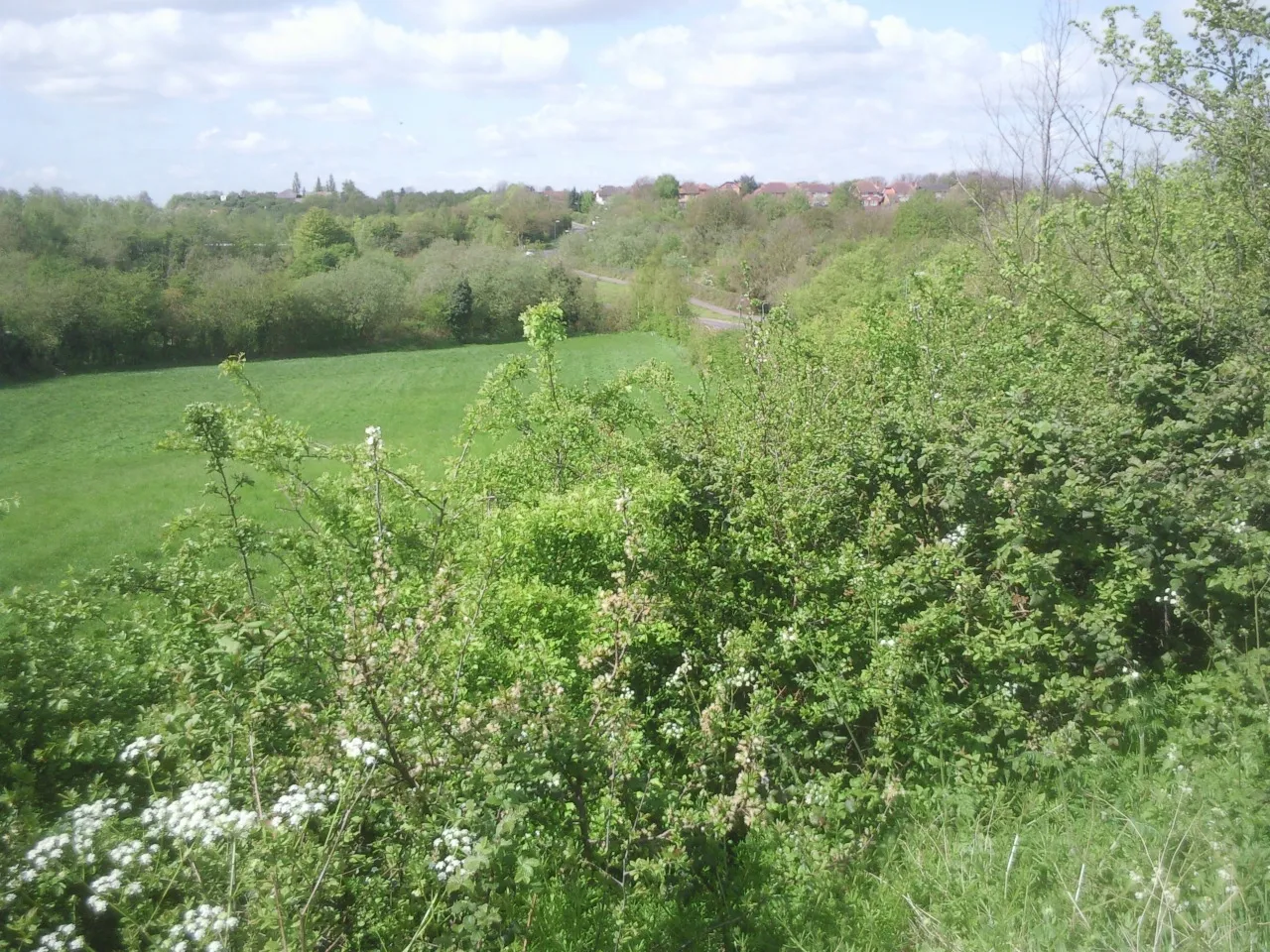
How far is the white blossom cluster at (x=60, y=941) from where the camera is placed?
1.98m

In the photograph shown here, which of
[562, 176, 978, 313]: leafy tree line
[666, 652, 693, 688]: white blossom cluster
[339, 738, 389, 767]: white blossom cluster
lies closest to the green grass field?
[562, 176, 978, 313]: leafy tree line

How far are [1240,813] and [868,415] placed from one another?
146 inches

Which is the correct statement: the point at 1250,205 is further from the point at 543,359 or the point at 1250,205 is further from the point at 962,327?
the point at 543,359

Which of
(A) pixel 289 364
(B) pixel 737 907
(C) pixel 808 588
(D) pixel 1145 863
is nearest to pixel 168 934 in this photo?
(B) pixel 737 907

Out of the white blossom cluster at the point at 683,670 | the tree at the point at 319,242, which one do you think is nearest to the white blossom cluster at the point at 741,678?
the white blossom cluster at the point at 683,670

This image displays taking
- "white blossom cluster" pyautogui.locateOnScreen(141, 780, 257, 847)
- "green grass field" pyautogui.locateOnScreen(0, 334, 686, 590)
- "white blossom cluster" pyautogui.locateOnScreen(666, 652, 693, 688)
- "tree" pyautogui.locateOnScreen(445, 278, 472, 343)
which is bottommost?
"green grass field" pyautogui.locateOnScreen(0, 334, 686, 590)

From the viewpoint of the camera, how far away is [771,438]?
20.9 ft

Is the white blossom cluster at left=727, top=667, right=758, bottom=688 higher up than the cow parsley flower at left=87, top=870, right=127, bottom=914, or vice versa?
the cow parsley flower at left=87, top=870, right=127, bottom=914

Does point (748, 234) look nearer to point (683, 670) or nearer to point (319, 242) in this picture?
point (319, 242)

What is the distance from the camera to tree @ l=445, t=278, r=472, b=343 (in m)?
48.8

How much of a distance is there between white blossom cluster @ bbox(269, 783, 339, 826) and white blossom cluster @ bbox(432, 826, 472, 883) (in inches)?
13.7

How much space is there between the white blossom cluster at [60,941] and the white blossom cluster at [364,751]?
0.71m

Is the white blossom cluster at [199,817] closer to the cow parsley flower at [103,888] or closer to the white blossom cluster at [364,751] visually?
the cow parsley flower at [103,888]

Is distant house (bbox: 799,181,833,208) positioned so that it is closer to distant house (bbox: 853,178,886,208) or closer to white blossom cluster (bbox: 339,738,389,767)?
distant house (bbox: 853,178,886,208)
